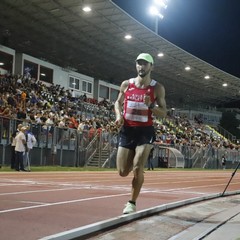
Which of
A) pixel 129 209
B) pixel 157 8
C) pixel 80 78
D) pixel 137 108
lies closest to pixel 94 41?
pixel 157 8

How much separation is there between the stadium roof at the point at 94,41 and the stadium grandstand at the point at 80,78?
2.6 inches

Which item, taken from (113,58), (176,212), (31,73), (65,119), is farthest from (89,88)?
(176,212)

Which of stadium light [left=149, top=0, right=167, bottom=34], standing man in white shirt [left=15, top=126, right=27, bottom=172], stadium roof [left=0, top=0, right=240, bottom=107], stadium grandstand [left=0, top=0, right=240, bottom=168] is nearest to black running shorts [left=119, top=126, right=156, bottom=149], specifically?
standing man in white shirt [left=15, top=126, right=27, bottom=172]

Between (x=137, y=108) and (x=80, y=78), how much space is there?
1707 inches

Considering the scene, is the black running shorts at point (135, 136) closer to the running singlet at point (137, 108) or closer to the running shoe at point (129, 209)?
the running singlet at point (137, 108)

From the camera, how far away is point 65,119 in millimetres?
29656

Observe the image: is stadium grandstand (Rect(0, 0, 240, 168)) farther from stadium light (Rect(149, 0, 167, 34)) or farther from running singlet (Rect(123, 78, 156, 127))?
running singlet (Rect(123, 78, 156, 127))

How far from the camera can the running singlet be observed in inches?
280

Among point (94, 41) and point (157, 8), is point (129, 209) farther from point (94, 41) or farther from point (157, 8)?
point (157, 8)

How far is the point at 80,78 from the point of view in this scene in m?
50.1

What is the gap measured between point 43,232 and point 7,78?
1118 inches

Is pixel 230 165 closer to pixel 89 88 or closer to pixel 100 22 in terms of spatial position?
pixel 89 88

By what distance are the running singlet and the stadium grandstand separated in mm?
16015

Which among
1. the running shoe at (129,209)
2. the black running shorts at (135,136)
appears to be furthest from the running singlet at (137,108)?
the running shoe at (129,209)
